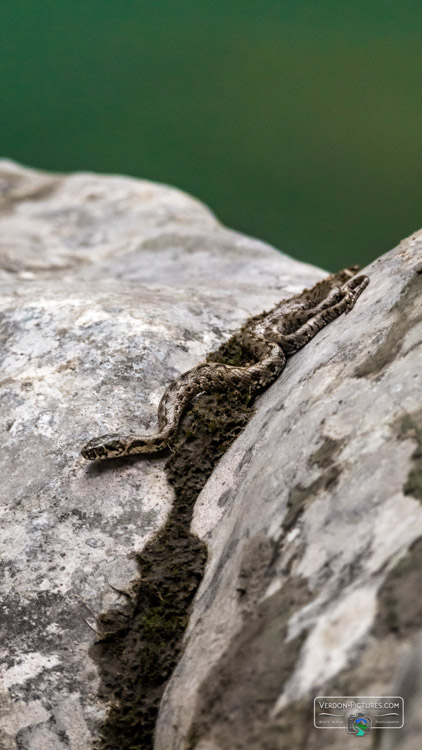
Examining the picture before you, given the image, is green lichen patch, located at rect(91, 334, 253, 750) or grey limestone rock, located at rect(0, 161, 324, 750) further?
grey limestone rock, located at rect(0, 161, 324, 750)

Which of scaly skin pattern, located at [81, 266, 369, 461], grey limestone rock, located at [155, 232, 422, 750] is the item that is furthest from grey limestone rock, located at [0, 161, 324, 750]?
grey limestone rock, located at [155, 232, 422, 750]

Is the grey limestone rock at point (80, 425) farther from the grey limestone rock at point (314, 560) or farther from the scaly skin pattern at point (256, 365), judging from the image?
the grey limestone rock at point (314, 560)

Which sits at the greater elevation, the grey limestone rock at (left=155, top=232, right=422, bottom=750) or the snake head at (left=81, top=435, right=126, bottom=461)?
the snake head at (left=81, top=435, right=126, bottom=461)

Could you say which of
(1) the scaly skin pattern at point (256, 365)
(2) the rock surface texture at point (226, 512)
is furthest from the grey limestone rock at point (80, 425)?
(1) the scaly skin pattern at point (256, 365)

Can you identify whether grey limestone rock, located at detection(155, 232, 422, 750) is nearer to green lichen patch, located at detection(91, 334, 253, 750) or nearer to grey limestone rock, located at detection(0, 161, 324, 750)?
green lichen patch, located at detection(91, 334, 253, 750)

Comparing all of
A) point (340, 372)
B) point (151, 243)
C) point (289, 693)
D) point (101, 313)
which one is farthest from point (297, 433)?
point (151, 243)

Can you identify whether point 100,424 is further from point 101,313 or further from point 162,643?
point 162,643

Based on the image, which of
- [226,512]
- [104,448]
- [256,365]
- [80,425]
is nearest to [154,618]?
[226,512]

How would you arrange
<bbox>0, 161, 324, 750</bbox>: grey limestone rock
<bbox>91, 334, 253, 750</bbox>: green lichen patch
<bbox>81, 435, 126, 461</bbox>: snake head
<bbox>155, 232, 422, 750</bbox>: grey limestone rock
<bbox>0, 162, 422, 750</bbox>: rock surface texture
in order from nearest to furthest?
→ <bbox>155, 232, 422, 750</bbox>: grey limestone rock < <bbox>0, 162, 422, 750</bbox>: rock surface texture < <bbox>91, 334, 253, 750</bbox>: green lichen patch < <bbox>0, 161, 324, 750</bbox>: grey limestone rock < <bbox>81, 435, 126, 461</bbox>: snake head

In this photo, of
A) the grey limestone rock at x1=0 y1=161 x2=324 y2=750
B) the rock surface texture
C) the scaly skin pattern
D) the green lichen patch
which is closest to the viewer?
the rock surface texture
